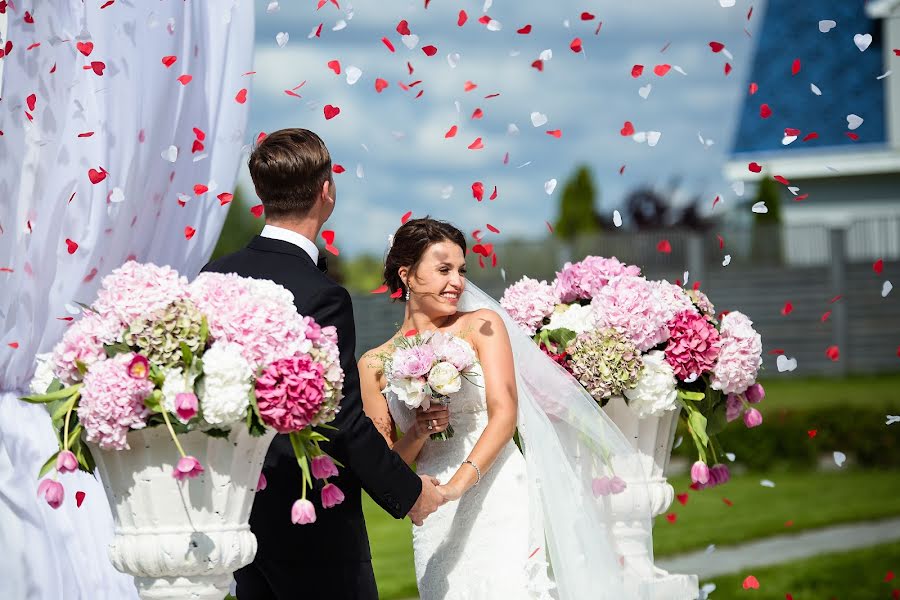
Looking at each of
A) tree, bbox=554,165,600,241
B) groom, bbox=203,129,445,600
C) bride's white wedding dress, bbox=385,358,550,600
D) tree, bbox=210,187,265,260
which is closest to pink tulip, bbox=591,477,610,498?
bride's white wedding dress, bbox=385,358,550,600

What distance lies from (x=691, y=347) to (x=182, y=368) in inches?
84.0

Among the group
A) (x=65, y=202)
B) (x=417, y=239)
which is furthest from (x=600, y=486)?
(x=65, y=202)

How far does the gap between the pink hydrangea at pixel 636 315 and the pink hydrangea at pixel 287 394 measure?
1704 mm

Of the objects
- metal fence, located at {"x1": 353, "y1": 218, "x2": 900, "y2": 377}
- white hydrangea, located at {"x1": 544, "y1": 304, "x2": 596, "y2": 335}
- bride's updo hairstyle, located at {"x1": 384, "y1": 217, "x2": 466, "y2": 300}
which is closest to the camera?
bride's updo hairstyle, located at {"x1": 384, "y1": 217, "x2": 466, "y2": 300}

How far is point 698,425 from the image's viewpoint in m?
4.38

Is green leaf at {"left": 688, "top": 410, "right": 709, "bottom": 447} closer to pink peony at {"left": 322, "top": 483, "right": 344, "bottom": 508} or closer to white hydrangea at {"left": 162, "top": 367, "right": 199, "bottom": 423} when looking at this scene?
pink peony at {"left": 322, "top": 483, "right": 344, "bottom": 508}

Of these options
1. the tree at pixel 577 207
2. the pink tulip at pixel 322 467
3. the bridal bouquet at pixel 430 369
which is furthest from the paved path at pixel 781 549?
the tree at pixel 577 207

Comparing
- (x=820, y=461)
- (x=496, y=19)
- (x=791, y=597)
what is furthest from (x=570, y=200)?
(x=496, y=19)

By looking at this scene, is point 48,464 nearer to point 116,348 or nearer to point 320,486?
point 116,348

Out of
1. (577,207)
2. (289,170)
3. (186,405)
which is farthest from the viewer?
(577,207)

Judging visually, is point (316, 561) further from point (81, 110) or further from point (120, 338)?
point (81, 110)

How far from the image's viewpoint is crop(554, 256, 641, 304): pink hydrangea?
459cm

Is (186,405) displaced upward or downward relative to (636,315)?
upward

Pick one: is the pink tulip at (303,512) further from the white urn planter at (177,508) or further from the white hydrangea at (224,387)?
the white hydrangea at (224,387)
